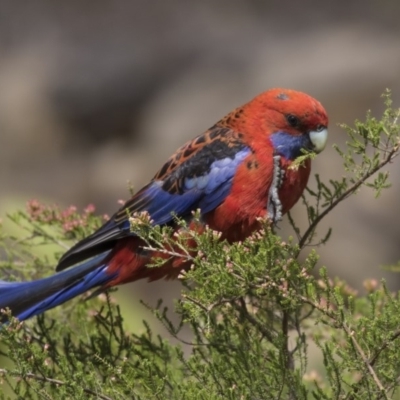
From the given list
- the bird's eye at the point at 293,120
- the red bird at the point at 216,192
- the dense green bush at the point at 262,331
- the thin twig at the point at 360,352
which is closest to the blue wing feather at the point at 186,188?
the red bird at the point at 216,192

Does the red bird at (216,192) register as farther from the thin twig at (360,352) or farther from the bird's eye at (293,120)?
the thin twig at (360,352)

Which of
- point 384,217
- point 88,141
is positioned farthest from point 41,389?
point 88,141

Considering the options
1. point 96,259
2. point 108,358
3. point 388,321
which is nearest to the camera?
point 388,321

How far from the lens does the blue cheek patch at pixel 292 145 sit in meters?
2.36

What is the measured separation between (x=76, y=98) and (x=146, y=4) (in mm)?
1034

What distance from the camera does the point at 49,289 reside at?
2.42m

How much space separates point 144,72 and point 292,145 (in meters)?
4.97

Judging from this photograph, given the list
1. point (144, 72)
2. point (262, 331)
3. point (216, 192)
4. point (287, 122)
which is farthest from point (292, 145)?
point (144, 72)

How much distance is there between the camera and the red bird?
2305 millimetres

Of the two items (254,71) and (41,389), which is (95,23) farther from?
(41,389)

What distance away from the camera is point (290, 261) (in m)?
1.73

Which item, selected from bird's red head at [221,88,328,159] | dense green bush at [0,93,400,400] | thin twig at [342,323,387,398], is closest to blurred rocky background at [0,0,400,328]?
bird's red head at [221,88,328,159]

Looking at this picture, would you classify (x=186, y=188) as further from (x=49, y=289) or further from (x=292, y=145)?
(x=49, y=289)

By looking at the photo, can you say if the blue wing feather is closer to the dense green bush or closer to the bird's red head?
the bird's red head
